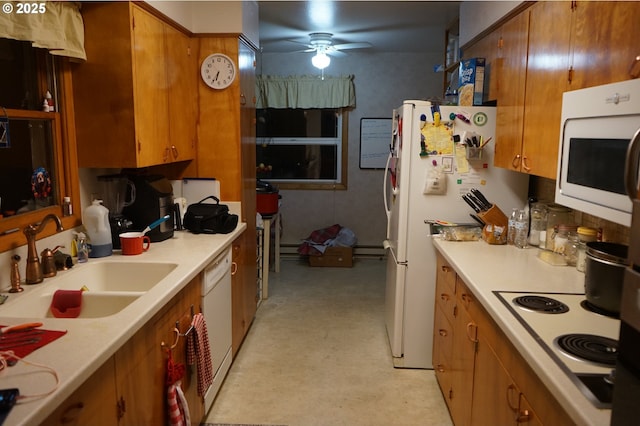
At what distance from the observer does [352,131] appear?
6.08 meters

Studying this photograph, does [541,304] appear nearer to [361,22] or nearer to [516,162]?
[516,162]

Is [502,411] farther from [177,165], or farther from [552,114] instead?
[177,165]

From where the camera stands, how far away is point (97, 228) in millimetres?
Answer: 2447

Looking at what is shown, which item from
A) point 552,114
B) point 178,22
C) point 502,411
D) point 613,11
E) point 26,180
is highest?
point 178,22

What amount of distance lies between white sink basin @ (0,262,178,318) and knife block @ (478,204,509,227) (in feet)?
5.74

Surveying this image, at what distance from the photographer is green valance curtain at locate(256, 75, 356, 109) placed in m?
5.89

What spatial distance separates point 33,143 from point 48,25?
0.54 m

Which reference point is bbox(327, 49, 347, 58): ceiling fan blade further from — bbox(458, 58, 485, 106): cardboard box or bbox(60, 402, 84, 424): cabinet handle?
bbox(60, 402, 84, 424): cabinet handle

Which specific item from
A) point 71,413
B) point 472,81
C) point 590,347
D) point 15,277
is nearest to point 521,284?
point 590,347

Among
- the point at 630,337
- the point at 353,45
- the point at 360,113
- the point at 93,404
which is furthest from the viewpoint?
the point at 360,113

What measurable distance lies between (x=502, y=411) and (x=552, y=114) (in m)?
1.23

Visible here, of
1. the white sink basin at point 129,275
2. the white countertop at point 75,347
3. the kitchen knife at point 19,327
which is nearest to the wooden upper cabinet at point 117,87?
the white sink basin at point 129,275

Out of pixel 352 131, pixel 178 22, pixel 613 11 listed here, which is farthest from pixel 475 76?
pixel 352 131

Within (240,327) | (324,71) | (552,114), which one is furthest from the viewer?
(324,71)
